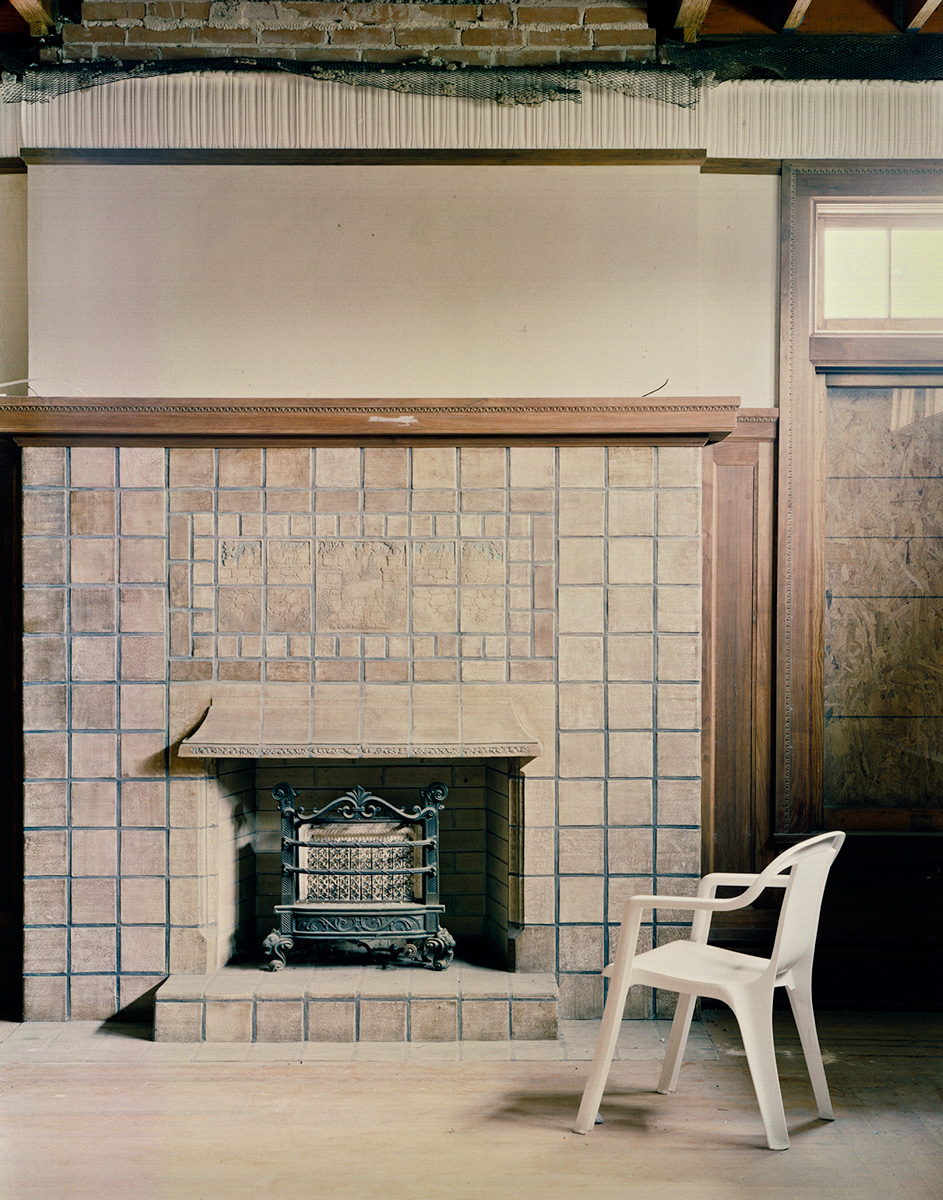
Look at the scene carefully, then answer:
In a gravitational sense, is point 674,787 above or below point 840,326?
below

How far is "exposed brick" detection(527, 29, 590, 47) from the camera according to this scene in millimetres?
2979

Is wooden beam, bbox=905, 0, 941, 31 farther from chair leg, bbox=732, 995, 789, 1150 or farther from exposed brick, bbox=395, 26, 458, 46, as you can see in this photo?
chair leg, bbox=732, 995, 789, 1150

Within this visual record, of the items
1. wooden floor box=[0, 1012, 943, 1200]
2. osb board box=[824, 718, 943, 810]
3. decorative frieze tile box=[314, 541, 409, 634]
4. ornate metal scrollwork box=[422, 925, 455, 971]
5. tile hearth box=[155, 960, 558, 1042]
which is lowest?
wooden floor box=[0, 1012, 943, 1200]

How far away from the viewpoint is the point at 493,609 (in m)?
2.94

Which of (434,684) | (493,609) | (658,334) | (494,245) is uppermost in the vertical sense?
(494,245)

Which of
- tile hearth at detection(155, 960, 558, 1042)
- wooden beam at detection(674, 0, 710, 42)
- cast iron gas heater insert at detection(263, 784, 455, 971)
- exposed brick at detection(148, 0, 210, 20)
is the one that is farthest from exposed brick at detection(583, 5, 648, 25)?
tile hearth at detection(155, 960, 558, 1042)

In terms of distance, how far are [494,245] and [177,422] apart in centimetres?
123

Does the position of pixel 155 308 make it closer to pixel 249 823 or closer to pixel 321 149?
pixel 321 149

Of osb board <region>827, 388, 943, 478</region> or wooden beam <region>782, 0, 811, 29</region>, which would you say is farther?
osb board <region>827, 388, 943, 478</region>

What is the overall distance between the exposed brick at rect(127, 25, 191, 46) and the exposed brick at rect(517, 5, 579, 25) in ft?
3.72

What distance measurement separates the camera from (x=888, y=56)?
3.07 meters

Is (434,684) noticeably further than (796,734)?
No

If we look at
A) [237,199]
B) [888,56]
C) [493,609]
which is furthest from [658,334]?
[237,199]

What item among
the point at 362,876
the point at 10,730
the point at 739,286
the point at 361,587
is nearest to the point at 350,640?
the point at 361,587
